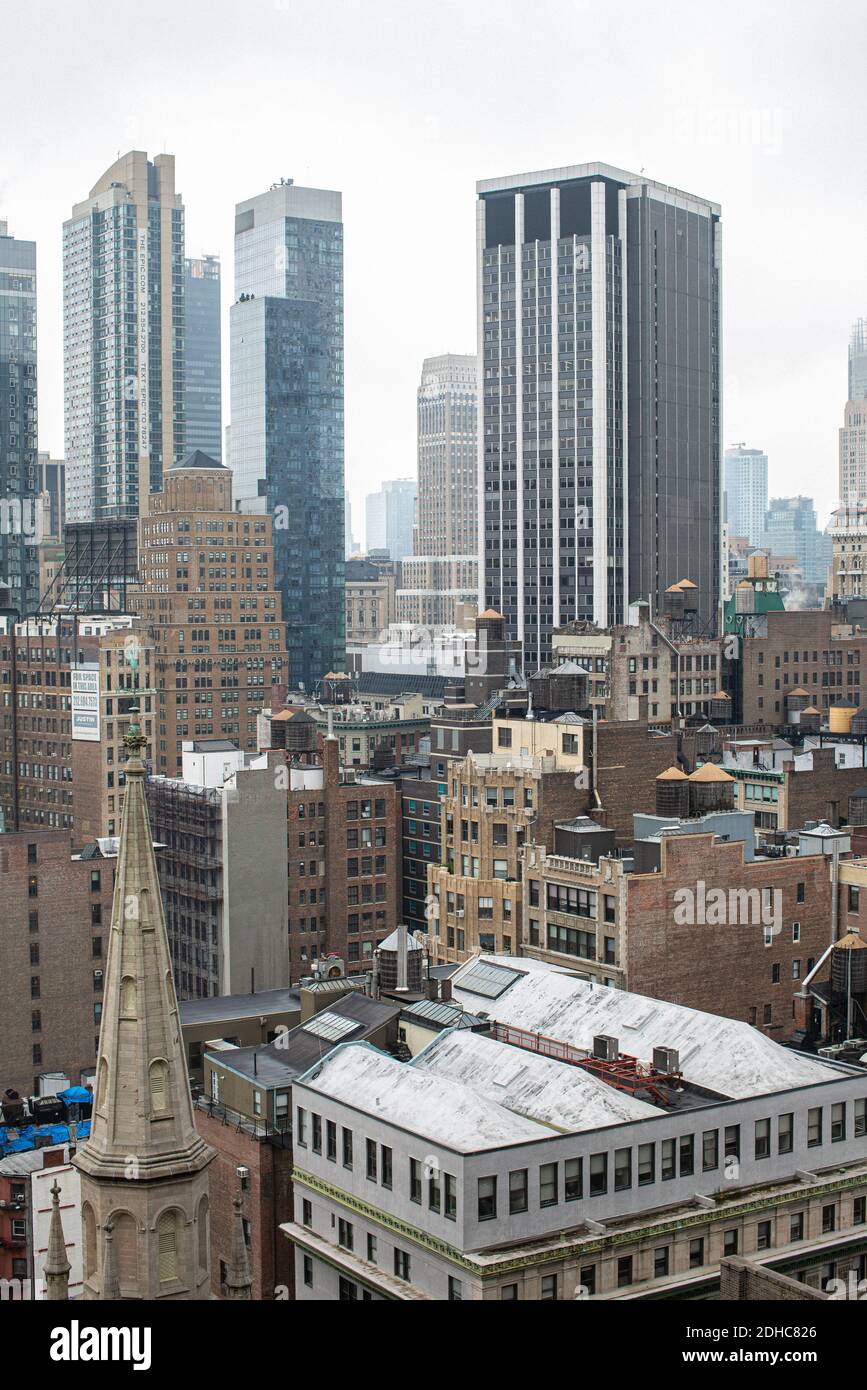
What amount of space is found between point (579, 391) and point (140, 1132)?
11810cm

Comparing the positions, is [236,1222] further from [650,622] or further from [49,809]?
[49,809]

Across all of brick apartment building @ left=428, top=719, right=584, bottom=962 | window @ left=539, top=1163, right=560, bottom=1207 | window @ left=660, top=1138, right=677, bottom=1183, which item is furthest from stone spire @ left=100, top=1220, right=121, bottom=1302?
brick apartment building @ left=428, top=719, right=584, bottom=962

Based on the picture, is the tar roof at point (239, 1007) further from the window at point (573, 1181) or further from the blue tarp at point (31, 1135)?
the window at point (573, 1181)

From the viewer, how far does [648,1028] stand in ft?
Result: 112

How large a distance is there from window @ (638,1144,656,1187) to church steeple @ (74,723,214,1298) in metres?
11.3

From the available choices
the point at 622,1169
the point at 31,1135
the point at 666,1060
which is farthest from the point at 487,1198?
Result: the point at 31,1135

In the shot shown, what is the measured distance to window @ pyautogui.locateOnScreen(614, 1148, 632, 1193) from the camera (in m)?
27.9

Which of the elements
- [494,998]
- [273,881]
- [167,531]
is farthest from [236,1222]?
[167,531]

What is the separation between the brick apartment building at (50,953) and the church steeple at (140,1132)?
38.9m

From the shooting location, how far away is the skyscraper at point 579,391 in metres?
131

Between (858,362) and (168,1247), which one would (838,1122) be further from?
(858,362)

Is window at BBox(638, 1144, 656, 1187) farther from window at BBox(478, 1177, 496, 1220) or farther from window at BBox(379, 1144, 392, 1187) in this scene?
window at BBox(379, 1144, 392, 1187)
